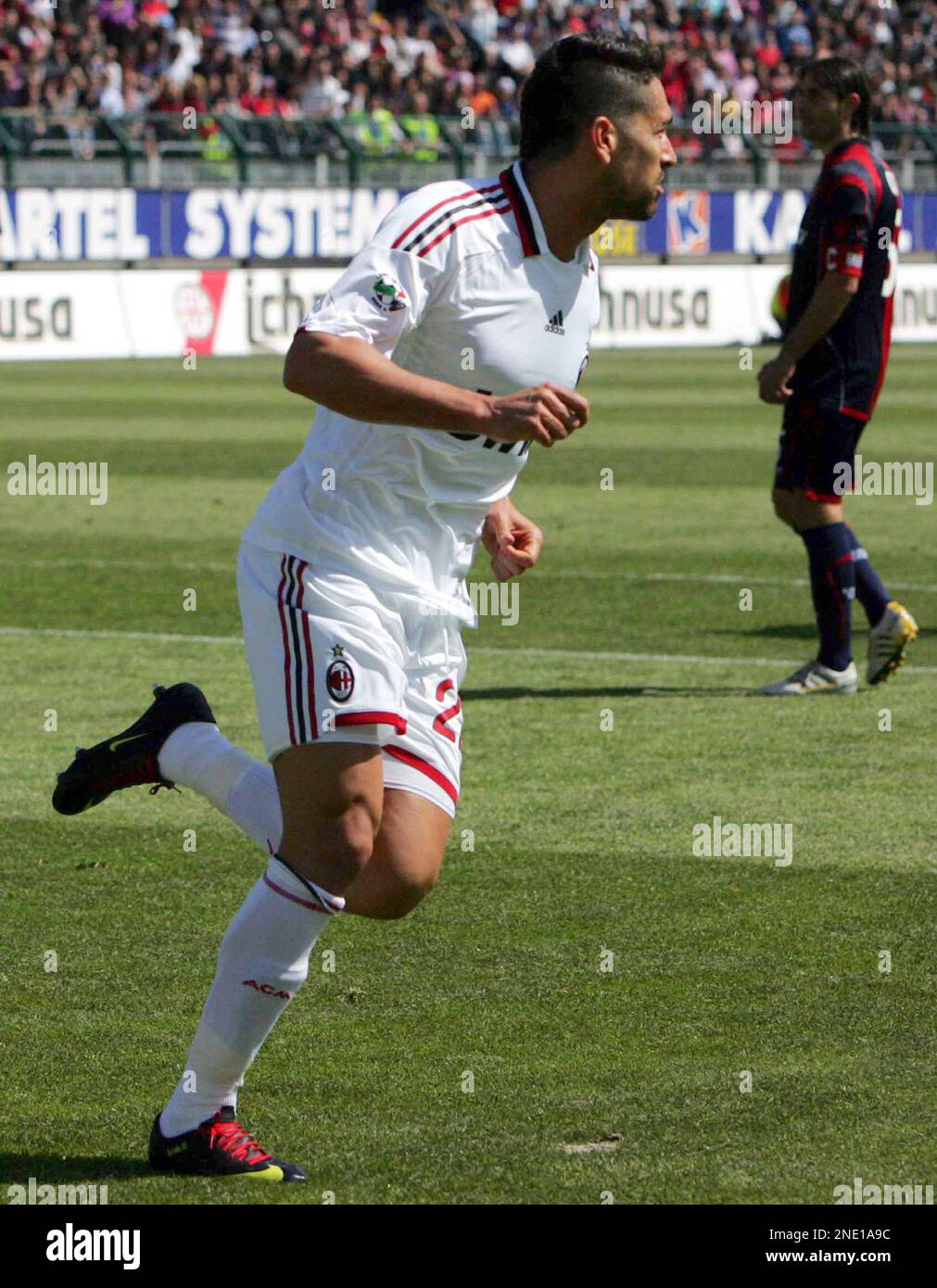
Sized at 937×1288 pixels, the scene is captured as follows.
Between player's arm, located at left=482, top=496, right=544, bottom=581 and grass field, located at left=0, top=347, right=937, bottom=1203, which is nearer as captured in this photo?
grass field, located at left=0, top=347, right=937, bottom=1203

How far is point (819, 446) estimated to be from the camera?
888cm

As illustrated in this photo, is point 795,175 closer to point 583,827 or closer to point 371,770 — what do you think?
point 583,827

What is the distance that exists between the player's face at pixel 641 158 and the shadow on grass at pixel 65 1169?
191 centimetres

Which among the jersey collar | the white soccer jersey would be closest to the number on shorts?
the white soccer jersey

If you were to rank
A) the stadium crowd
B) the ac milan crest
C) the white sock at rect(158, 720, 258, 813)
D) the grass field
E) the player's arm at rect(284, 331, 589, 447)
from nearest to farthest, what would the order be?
1. the player's arm at rect(284, 331, 589, 447)
2. the ac milan crest
3. the grass field
4. the white sock at rect(158, 720, 258, 813)
5. the stadium crowd

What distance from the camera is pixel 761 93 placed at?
135 ft

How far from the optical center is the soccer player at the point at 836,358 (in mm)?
8742

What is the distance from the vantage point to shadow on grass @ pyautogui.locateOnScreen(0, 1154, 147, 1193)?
12.9 feet

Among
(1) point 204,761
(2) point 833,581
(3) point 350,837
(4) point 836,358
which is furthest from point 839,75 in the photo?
(3) point 350,837

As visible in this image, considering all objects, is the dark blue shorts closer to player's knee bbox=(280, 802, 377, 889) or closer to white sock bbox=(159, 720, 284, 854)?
white sock bbox=(159, 720, 284, 854)

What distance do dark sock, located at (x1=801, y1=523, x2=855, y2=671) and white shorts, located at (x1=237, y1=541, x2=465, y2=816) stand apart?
484 cm

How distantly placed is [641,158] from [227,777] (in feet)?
4.67
